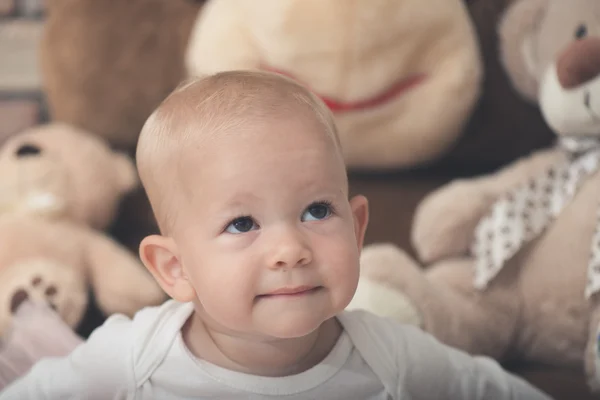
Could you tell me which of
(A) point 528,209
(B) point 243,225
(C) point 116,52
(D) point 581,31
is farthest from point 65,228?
(D) point 581,31

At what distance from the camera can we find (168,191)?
0.64 meters

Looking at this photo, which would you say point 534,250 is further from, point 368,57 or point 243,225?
point 243,225

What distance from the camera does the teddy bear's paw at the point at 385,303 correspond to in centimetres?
87

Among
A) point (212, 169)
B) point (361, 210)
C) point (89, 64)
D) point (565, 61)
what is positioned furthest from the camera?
point (89, 64)

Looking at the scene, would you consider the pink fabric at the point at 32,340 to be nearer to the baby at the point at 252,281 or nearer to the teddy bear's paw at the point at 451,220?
the baby at the point at 252,281

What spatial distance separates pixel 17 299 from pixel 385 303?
502mm

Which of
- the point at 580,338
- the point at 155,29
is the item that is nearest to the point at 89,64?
the point at 155,29

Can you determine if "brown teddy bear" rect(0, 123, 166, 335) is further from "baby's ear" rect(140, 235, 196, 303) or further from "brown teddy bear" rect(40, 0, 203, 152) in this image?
"baby's ear" rect(140, 235, 196, 303)

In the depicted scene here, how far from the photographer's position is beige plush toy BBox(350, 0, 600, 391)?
89 cm

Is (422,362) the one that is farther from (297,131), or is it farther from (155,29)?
(155,29)

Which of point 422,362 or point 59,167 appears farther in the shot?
point 59,167

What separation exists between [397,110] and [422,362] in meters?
0.53

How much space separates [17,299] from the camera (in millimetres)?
953

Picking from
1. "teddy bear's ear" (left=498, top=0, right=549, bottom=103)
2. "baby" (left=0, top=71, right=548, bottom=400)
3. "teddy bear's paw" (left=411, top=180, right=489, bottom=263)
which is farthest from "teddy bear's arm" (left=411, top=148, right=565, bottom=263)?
"baby" (left=0, top=71, right=548, bottom=400)
